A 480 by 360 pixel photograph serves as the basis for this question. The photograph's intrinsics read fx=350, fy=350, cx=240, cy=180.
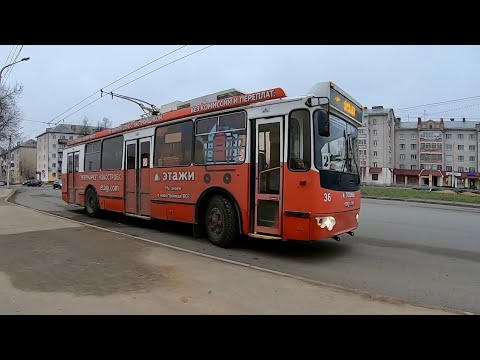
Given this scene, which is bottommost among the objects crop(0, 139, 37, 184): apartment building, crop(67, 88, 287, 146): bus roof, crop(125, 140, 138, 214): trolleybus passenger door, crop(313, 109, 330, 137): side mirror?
crop(125, 140, 138, 214): trolleybus passenger door

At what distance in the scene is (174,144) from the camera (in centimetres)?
916

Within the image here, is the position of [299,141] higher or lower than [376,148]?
lower

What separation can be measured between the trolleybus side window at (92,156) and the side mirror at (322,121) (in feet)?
29.9

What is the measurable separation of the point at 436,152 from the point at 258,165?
93.5 metres

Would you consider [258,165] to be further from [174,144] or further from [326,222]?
[174,144]

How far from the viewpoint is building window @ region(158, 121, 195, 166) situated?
8711 mm

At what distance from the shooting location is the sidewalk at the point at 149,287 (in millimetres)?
3994

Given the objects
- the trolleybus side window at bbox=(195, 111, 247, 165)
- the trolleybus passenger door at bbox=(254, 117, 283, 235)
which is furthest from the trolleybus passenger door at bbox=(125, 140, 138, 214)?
the trolleybus passenger door at bbox=(254, 117, 283, 235)

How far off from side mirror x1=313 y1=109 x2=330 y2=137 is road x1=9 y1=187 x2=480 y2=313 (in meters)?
2.42

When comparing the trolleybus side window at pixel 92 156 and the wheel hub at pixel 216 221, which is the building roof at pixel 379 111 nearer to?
the trolleybus side window at pixel 92 156

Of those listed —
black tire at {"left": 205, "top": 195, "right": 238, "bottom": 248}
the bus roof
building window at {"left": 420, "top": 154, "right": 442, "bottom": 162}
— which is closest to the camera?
the bus roof

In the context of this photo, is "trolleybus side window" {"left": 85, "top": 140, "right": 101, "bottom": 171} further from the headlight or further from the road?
the headlight

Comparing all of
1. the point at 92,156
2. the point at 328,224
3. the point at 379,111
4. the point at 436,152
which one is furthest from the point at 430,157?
the point at 328,224
